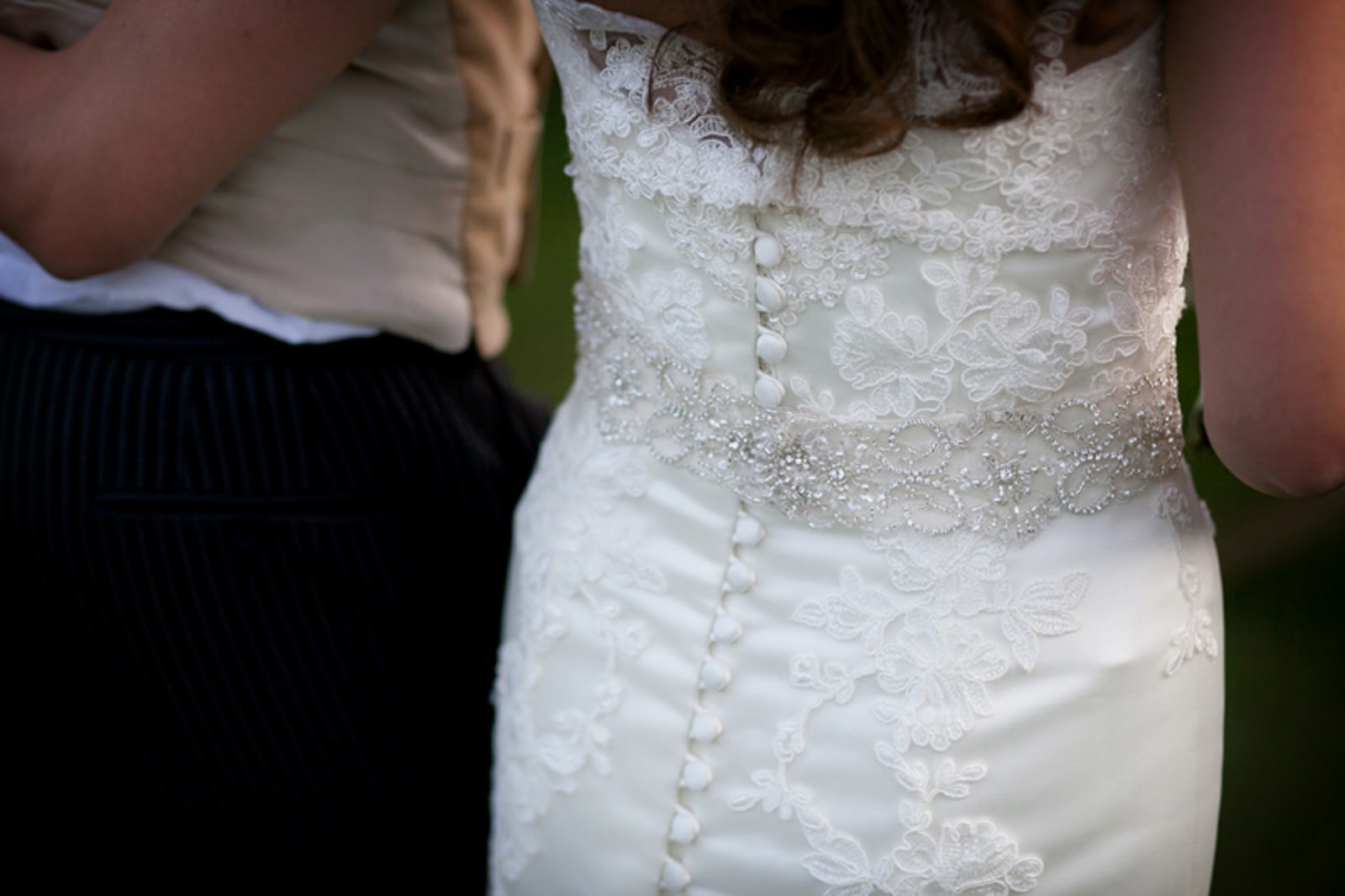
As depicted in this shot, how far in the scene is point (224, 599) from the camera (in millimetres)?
1280

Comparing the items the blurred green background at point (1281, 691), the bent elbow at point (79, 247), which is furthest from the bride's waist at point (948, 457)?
the blurred green background at point (1281, 691)

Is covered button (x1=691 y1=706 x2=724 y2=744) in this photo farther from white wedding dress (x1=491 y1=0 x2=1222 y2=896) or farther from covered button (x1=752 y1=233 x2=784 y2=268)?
covered button (x1=752 y1=233 x2=784 y2=268)

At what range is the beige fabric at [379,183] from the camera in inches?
49.9

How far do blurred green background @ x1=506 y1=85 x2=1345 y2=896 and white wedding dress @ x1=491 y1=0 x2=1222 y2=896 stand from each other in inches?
73.4

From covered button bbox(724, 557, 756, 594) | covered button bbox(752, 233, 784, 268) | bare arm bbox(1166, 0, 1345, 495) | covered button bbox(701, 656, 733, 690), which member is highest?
bare arm bbox(1166, 0, 1345, 495)

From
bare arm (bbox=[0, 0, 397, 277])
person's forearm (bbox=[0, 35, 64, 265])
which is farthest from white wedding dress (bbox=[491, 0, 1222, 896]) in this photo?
person's forearm (bbox=[0, 35, 64, 265])


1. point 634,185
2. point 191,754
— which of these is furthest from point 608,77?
point 191,754

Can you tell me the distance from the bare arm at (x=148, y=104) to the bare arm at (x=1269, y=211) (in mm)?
722

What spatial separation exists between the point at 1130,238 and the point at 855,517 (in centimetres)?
33

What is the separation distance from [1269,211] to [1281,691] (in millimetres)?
2407

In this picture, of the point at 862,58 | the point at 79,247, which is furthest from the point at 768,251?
the point at 79,247

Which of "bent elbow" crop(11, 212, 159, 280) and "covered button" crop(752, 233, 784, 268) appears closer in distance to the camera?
"covered button" crop(752, 233, 784, 268)

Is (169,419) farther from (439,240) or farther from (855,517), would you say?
(855,517)

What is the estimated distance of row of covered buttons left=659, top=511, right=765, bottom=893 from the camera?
1.08 metres
